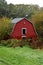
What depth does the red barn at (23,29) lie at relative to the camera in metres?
35.9

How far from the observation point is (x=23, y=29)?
36.6m

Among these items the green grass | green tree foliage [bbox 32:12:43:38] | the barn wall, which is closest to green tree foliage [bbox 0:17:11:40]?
the barn wall

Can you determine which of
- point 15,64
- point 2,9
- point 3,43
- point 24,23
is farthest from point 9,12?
point 15,64

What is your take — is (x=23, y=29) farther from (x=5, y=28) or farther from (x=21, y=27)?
(x=5, y=28)

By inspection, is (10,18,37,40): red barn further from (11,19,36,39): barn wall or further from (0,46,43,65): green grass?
(0,46,43,65): green grass

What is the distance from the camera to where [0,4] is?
158ft

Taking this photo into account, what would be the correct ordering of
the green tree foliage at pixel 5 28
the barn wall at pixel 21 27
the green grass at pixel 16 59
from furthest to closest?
1. the barn wall at pixel 21 27
2. the green tree foliage at pixel 5 28
3. the green grass at pixel 16 59

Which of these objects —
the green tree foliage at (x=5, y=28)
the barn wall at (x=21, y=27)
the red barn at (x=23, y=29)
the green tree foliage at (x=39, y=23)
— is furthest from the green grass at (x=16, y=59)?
the green tree foliage at (x=39, y=23)

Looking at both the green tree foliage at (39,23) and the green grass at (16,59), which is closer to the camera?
the green grass at (16,59)

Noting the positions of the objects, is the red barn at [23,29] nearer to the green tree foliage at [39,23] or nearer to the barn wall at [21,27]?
the barn wall at [21,27]

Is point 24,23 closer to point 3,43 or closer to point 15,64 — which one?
point 3,43

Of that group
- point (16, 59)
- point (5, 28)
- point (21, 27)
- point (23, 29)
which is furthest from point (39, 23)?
point (16, 59)

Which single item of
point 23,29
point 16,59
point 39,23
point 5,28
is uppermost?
point 39,23

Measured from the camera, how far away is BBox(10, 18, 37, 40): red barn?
35875mm
